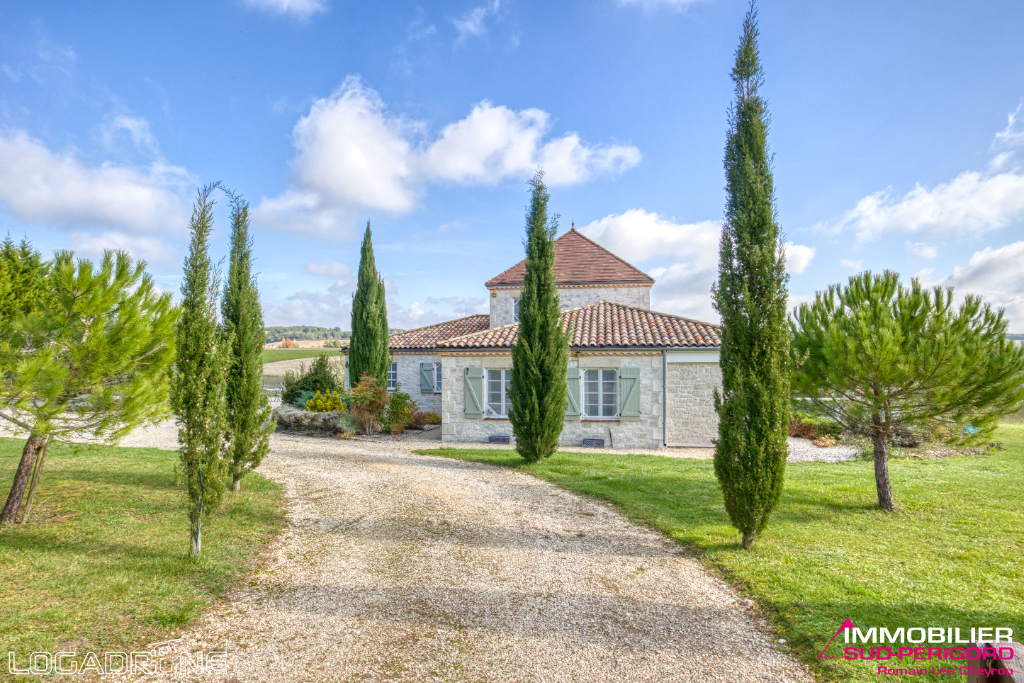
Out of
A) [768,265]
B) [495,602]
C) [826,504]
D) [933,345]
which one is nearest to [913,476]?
[826,504]

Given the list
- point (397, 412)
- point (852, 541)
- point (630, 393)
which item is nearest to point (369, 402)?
point (397, 412)

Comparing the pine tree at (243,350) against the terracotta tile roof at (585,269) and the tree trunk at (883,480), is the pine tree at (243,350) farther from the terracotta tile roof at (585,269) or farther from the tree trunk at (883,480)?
the terracotta tile roof at (585,269)

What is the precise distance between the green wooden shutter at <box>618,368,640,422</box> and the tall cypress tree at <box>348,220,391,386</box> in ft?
32.1

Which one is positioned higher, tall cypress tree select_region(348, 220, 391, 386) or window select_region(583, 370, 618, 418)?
tall cypress tree select_region(348, 220, 391, 386)

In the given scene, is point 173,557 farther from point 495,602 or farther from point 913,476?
point 913,476

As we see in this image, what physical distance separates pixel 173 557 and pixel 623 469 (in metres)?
8.26

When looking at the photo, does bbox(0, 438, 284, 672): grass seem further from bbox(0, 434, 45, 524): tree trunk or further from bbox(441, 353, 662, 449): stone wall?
bbox(441, 353, 662, 449): stone wall

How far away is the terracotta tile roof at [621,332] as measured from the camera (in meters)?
14.7

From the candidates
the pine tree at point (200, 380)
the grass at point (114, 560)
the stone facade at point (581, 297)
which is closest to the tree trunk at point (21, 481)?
the grass at point (114, 560)

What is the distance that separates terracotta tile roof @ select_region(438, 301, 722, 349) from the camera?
14.7 metres

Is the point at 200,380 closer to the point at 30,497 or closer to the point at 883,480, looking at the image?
the point at 30,497

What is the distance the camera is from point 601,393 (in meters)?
15.1

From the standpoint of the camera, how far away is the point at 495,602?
4.88 m

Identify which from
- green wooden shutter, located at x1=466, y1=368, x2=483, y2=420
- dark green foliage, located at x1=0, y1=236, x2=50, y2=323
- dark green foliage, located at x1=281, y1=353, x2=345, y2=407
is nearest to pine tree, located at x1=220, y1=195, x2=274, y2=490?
dark green foliage, located at x1=0, y1=236, x2=50, y2=323
